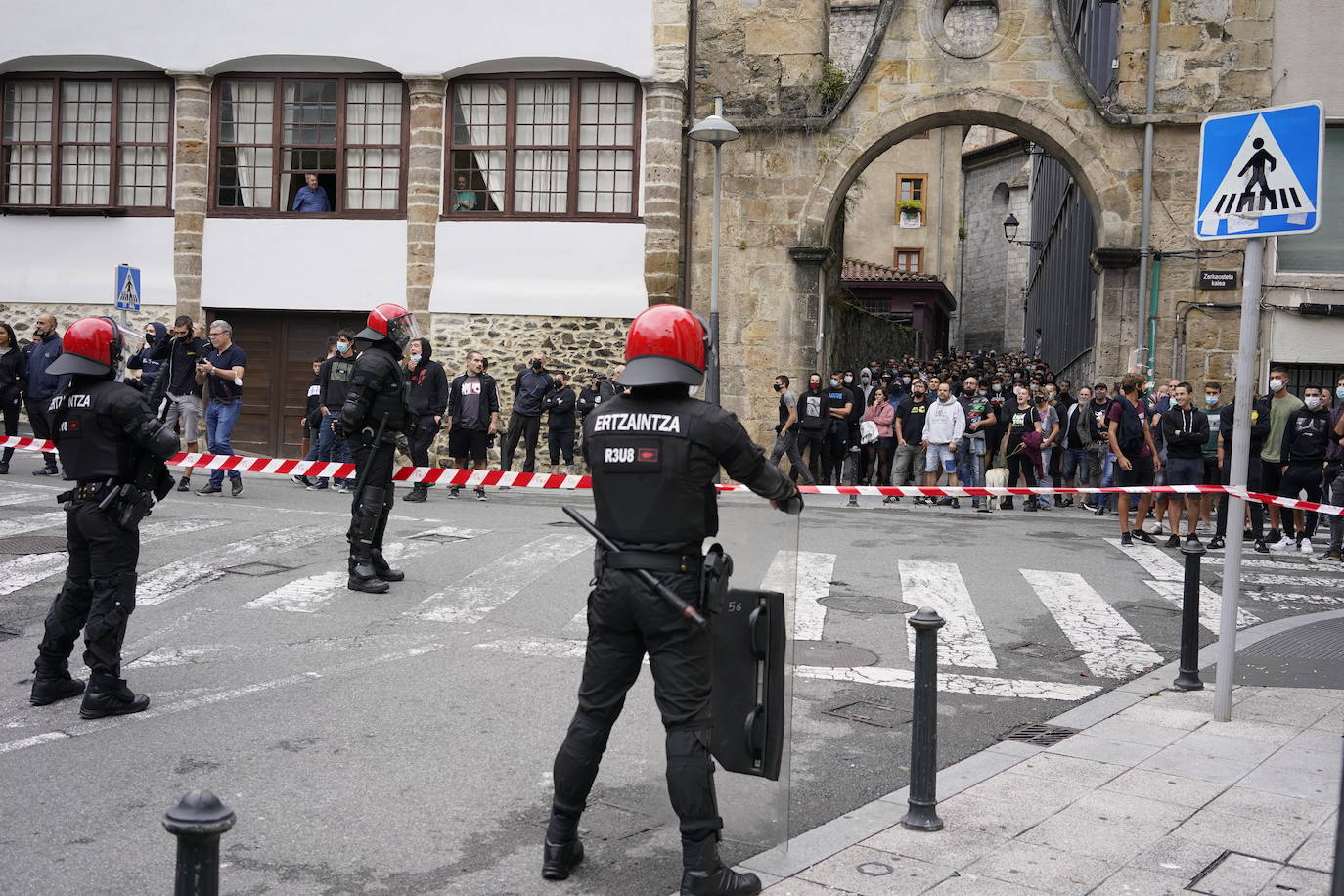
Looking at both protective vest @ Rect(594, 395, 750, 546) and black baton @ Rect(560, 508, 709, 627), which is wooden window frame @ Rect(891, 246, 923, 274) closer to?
protective vest @ Rect(594, 395, 750, 546)

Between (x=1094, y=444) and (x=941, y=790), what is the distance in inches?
489

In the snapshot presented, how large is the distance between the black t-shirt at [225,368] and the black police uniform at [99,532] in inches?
328

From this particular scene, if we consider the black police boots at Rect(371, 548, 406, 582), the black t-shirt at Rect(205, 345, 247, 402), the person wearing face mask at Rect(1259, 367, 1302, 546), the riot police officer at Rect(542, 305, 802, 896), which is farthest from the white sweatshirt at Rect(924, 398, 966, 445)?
the riot police officer at Rect(542, 305, 802, 896)

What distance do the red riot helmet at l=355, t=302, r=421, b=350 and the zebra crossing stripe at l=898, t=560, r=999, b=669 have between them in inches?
167

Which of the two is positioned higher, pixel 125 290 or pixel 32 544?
pixel 125 290

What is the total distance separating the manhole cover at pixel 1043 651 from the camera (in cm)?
830

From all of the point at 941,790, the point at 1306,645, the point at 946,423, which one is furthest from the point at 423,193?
the point at 941,790

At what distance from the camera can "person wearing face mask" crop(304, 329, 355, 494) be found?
14812mm

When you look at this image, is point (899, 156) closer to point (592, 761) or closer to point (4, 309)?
point (4, 309)

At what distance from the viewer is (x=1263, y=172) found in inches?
260

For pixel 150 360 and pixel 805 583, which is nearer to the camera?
pixel 805 583

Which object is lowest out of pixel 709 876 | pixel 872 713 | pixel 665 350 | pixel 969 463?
pixel 872 713

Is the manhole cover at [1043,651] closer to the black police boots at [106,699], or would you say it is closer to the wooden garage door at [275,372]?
the black police boots at [106,699]

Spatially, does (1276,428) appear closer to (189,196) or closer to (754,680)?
(754,680)
